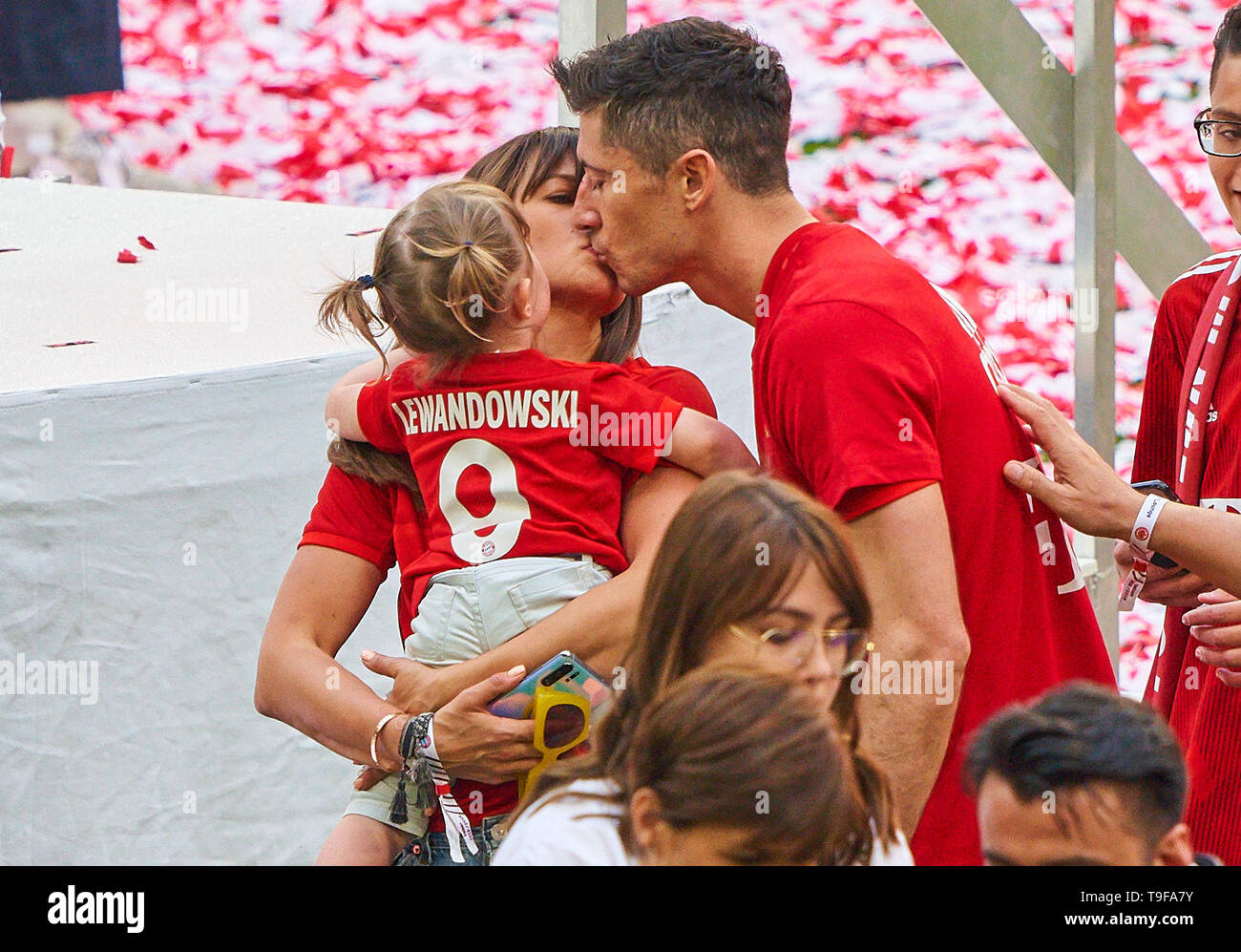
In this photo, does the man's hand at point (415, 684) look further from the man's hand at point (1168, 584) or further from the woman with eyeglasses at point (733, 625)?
the man's hand at point (1168, 584)

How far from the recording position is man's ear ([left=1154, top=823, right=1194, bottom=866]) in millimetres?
1031

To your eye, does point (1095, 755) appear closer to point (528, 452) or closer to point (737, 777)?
point (737, 777)

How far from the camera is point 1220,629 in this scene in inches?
62.7

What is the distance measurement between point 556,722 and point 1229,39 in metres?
1.12

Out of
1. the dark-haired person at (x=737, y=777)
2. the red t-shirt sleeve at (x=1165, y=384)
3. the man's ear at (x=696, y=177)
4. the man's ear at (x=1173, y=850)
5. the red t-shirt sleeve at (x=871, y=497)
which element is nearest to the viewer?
the dark-haired person at (x=737, y=777)

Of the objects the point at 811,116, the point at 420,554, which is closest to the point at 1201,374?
the point at 420,554

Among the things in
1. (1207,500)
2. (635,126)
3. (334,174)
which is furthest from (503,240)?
(334,174)

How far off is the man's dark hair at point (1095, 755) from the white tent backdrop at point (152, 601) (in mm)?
1353

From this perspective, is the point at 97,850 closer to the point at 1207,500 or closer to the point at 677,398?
the point at 677,398

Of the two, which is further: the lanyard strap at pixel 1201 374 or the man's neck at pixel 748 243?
the lanyard strap at pixel 1201 374

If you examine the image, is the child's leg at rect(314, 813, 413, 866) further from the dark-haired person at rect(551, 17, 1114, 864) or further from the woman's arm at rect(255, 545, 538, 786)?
the dark-haired person at rect(551, 17, 1114, 864)

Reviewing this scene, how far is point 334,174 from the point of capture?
129 inches

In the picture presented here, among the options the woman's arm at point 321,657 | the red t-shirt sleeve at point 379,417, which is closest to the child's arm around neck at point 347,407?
the red t-shirt sleeve at point 379,417

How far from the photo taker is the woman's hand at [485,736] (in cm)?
141
